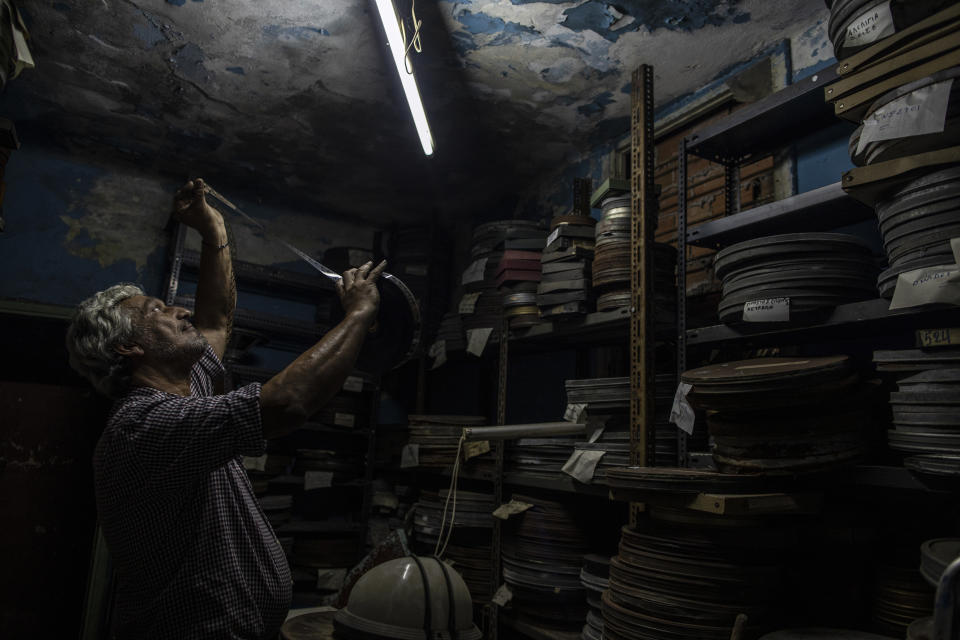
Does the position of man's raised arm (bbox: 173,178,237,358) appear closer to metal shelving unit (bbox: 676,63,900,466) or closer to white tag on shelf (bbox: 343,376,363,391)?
metal shelving unit (bbox: 676,63,900,466)

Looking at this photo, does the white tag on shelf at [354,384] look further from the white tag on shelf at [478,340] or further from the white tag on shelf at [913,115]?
the white tag on shelf at [913,115]

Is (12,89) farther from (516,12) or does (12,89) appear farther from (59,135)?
(516,12)

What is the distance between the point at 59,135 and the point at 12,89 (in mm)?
651

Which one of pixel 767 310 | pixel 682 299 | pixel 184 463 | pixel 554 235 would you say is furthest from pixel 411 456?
pixel 184 463

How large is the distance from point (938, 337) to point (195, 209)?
275 cm

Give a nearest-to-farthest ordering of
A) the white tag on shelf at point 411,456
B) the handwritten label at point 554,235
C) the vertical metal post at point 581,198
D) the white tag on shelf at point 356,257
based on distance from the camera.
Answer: the handwritten label at point 554,235
the vertical metal post at point 581,198
the white tag on shelf at point 411,456
the white tag on shelf at point 356,257

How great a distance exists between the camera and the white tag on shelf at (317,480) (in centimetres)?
519

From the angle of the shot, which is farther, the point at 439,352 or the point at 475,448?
the point at 439,352

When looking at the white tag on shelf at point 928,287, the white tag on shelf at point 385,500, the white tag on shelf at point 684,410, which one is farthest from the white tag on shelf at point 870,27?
the white tag on shelf at point 385,500

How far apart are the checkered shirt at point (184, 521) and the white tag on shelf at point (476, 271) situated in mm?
2903

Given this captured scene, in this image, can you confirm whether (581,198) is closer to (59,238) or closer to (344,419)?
(344,419)

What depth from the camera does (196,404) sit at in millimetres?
1698

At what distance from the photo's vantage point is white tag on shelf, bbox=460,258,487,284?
462 cm

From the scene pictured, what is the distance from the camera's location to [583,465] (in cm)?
323
